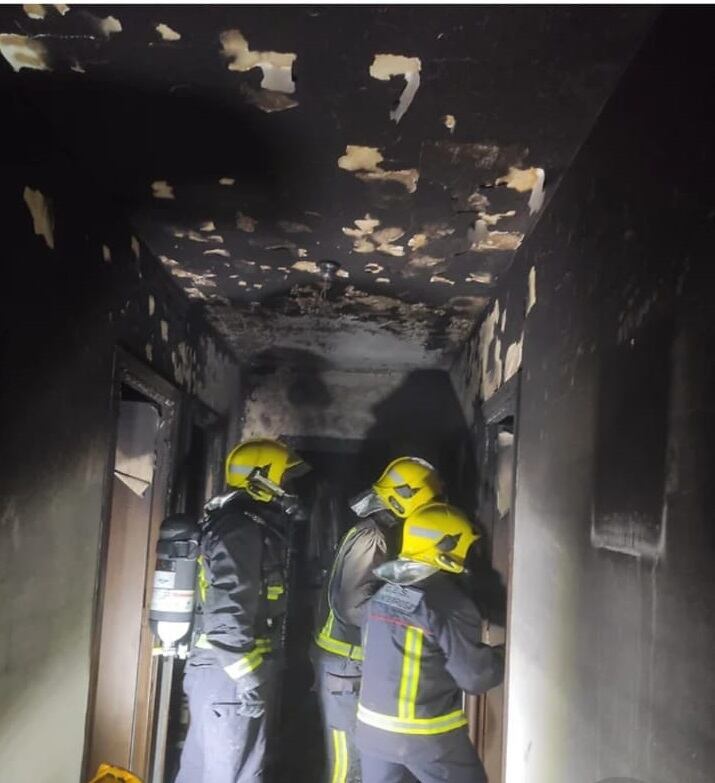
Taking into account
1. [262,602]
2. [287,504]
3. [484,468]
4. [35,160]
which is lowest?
[262,602]

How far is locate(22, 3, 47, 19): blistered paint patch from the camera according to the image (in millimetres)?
1347

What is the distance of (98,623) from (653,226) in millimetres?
2110

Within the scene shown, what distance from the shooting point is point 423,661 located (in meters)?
2.68

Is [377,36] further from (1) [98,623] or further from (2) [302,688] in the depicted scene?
(2) [302,688]

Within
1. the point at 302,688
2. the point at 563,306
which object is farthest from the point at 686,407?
the point at 302,688

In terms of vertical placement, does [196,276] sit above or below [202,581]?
above

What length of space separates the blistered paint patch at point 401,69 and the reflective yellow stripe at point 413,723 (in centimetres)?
220

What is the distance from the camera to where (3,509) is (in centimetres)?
166

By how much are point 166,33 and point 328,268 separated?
1.48 m

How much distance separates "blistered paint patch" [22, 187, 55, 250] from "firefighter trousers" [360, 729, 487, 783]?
2133 millimetres

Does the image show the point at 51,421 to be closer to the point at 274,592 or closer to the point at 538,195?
the point at 538,195

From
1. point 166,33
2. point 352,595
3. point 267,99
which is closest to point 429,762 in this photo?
point 352,595

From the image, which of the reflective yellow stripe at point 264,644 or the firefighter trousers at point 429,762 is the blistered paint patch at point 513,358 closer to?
the firefighter trousers at point 429,762

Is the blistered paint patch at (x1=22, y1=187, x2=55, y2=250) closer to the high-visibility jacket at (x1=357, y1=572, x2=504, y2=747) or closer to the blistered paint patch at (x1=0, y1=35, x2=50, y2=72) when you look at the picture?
the blistered paint patch at (x1=0, y1=35, x2=50, y2=72)
